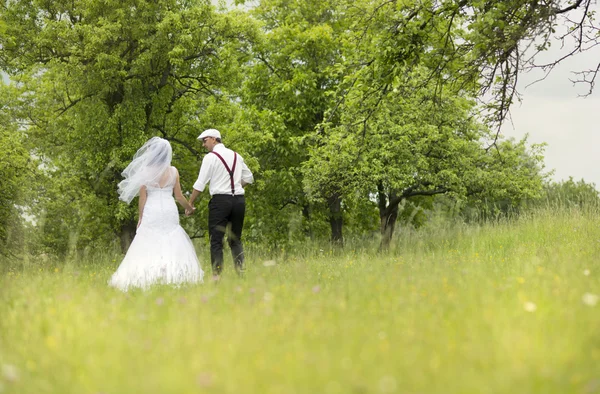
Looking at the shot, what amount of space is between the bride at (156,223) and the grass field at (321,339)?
2.70 m

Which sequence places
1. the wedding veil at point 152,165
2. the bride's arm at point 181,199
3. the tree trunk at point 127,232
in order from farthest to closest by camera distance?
the tree trunk at point 127,232, the wedding veil at point 152,165, the bride's arm at point 181,199

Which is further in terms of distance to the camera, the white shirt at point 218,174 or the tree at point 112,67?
the tree at point 112,67

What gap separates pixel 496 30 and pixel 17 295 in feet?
24.3

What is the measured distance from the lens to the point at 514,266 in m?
6.82

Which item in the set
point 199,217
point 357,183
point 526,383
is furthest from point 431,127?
point 526,383

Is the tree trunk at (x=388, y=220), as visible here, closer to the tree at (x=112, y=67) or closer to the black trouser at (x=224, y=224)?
the tree at (x=112, y=67)

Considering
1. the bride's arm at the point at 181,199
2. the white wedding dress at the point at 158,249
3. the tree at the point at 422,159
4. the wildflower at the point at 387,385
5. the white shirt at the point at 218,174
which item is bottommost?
the wildflower at the point at 387,385

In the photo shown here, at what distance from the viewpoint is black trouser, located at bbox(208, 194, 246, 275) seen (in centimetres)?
836

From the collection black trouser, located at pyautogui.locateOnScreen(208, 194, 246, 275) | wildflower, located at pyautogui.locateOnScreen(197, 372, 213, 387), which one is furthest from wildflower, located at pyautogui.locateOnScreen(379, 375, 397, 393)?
black trouser, located at pyautogui.locateOnScreen(208, 194, 246, 275)

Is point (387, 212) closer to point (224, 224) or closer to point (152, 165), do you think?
point (152, 165)

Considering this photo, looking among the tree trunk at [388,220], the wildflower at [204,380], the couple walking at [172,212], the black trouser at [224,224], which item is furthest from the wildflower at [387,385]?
the tree trunk at [388,220]

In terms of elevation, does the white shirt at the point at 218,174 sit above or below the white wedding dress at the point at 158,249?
above

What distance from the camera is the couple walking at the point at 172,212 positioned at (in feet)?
27.6

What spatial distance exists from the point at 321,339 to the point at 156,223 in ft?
19.2
